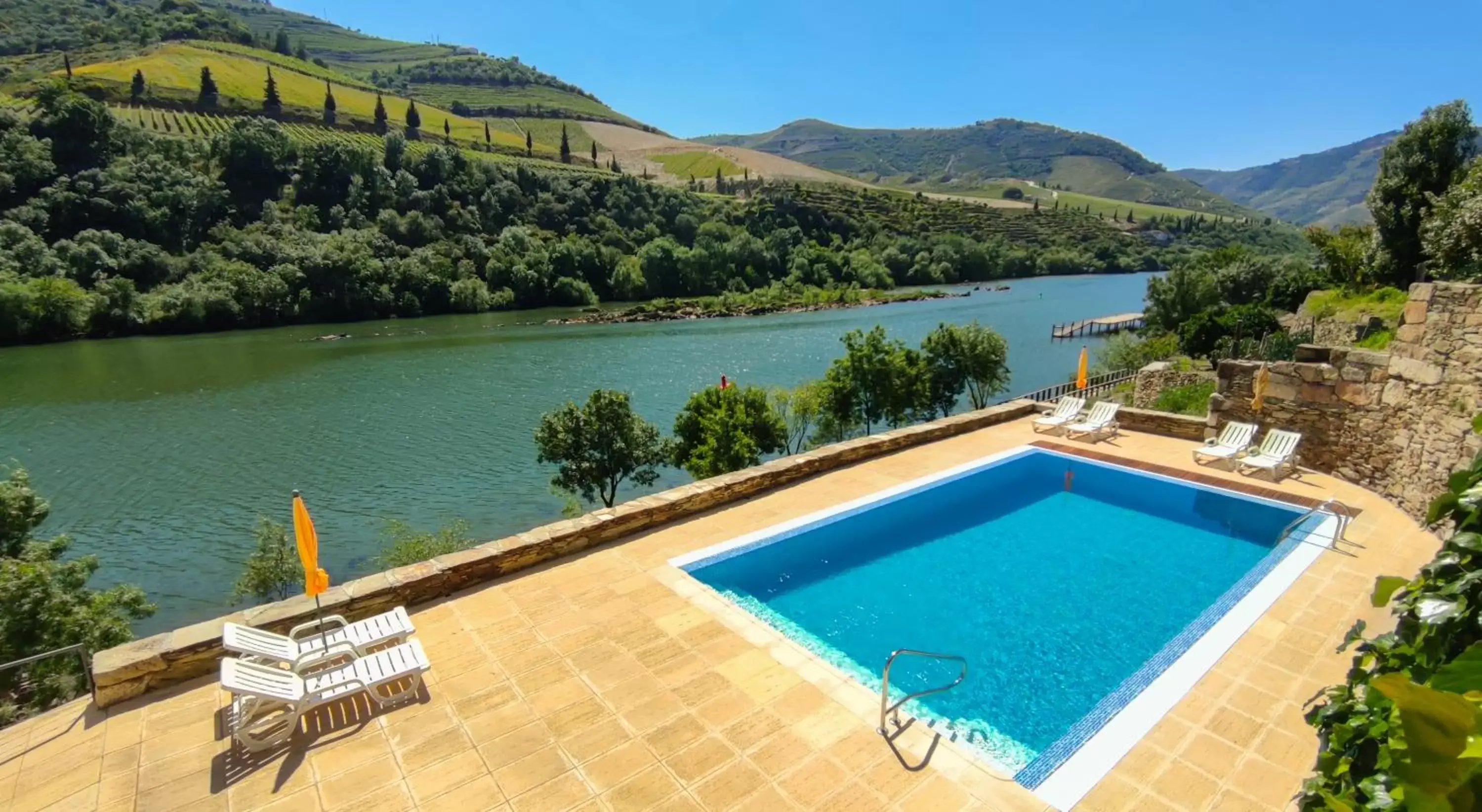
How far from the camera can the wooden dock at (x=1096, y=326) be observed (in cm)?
4612

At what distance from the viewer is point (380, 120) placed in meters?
90.8

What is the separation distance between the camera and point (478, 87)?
167625mm

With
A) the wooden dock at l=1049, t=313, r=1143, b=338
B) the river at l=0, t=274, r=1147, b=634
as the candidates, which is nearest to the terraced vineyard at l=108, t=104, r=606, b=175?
the river at l=0, t=274, r=1147, b=634

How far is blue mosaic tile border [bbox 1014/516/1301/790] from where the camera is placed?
151 inches

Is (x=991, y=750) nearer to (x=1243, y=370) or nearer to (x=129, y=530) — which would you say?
(x=1243, y=370)

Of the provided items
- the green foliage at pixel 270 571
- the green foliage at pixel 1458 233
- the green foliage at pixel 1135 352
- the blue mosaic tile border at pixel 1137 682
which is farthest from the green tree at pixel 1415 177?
the green foliage at pixel 270 571

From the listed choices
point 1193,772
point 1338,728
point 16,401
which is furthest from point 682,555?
point 16,401

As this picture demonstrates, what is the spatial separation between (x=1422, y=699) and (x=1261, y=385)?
422 inches

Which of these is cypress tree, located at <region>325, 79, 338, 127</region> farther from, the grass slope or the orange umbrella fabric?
the orange umbrella fabric

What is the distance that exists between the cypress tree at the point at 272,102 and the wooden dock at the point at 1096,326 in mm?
91719

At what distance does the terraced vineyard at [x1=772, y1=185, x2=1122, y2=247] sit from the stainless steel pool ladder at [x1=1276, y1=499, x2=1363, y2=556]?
89.9 metres

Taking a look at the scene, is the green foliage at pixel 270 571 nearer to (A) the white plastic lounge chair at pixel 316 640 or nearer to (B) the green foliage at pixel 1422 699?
(A) the white plastic lounge chair at pixel 316 640

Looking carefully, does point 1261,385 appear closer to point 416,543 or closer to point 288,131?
point 416,543

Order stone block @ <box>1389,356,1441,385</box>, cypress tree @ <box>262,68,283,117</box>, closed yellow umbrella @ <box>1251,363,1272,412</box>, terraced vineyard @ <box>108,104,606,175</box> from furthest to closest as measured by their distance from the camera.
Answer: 1. cypress tree @ <box>262,68,283,117</box>
2. terraced vineyard @ <box>108,104,606,175</box>
3. closed yellow umbrella @ <box>1251,363,1272,412</box>
4. stone block @ <box>1389,356,1441,385</box>
